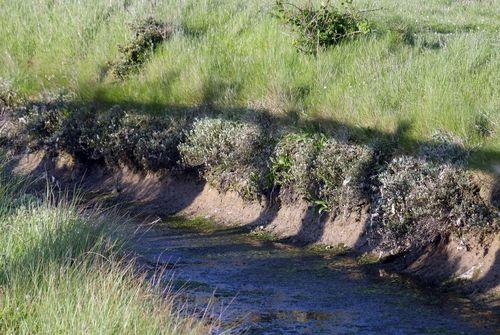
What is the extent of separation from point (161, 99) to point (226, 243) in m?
2.76

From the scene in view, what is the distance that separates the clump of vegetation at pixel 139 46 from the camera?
39.6 ft

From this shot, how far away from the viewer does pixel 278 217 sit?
9.61m

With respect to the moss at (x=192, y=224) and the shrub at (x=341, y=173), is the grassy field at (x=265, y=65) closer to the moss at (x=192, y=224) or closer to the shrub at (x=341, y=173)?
the shrub at (x=341, y=173)

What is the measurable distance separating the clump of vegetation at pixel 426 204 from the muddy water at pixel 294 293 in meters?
0.47

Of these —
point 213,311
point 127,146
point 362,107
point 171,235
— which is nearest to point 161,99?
point 127,146

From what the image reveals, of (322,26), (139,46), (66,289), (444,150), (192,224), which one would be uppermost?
(322,26)

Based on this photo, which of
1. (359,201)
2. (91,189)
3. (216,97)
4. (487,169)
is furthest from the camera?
(91,189)

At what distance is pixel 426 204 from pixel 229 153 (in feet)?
9.26

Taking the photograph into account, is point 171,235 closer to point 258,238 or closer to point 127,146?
point 258,238

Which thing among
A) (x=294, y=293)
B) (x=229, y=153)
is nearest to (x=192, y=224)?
(x=229, y=153)

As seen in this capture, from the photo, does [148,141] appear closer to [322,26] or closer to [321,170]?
[322,26]

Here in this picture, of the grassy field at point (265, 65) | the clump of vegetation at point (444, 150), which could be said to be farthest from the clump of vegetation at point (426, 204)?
the grassy field at point (265, 65)

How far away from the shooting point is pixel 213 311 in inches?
256

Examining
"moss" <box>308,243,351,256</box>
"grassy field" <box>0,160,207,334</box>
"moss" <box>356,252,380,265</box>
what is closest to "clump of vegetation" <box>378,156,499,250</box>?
"moss" <box>356,252,380,265</box>
